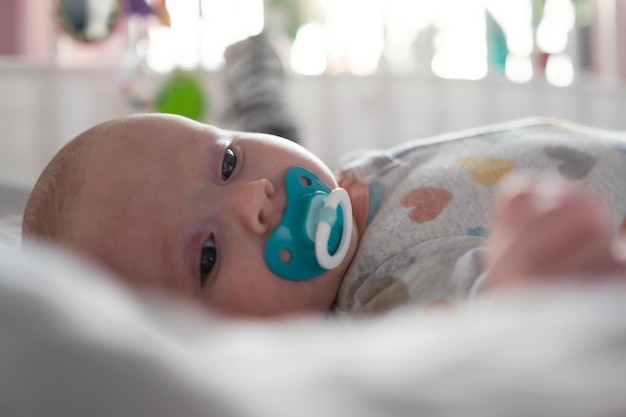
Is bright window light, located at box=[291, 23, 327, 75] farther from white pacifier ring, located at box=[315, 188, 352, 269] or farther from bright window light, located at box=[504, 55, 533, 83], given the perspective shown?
white pacifier ring, located at box=[315, 188, 352, 269]

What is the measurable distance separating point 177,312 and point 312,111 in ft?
4.56

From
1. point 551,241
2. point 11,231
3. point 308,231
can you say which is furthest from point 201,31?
point 551,241

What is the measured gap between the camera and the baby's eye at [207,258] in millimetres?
728

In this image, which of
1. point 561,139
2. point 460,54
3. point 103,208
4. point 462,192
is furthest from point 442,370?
point 460,54

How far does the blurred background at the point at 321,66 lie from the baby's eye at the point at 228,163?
2.38 ft

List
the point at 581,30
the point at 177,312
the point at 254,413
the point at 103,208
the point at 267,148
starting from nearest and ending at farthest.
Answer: the point at 254,413 → the point at 177,312 → the point at 103,208 → the point at 267,148 → the point at 581,30

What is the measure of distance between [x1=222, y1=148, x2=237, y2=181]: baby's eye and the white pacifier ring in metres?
0.12

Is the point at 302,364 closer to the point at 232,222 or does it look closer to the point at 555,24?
the point at 232,222

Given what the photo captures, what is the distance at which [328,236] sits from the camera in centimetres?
77

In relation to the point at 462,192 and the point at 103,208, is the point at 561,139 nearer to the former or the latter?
the point at 462,192

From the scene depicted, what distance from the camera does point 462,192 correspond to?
88cm

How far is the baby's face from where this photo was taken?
70 cm

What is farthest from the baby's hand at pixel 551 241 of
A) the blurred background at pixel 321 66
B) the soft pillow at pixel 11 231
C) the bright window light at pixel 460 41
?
the bright window light at pixel 460 41

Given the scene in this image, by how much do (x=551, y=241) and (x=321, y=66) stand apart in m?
1.38
